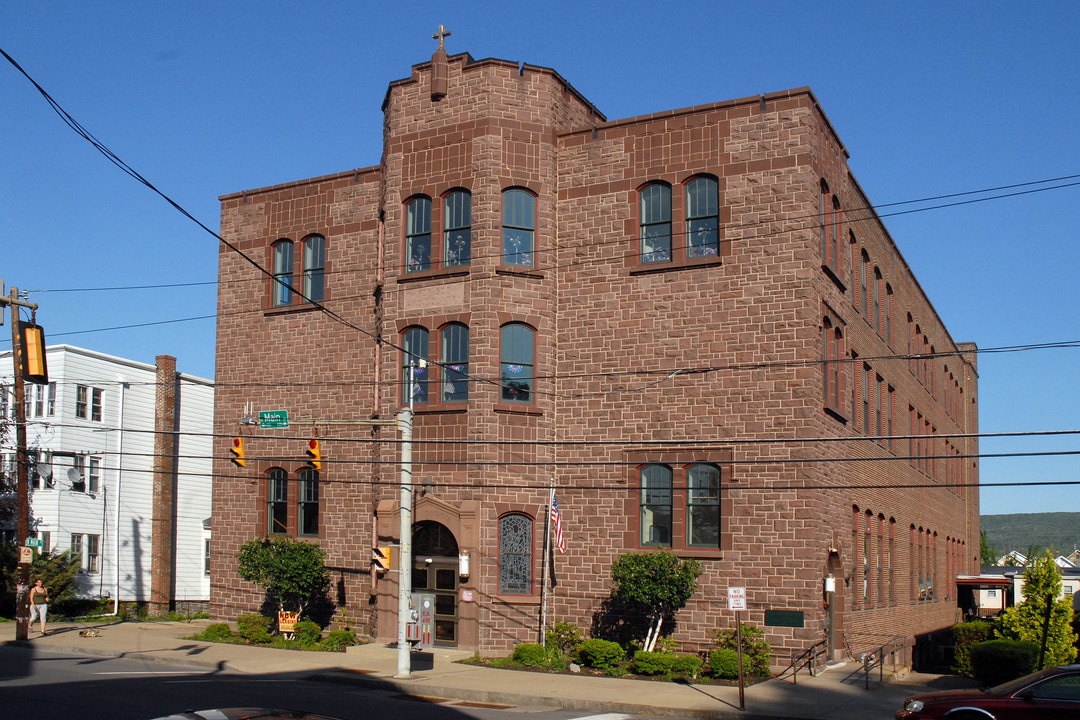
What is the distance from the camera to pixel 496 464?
2652 centimetres

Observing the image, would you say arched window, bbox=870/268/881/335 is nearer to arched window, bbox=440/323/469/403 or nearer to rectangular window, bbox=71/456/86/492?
arched window, bbox=440/323/469/403

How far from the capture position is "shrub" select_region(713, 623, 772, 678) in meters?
23.7

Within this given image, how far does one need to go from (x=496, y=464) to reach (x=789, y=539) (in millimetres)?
6905

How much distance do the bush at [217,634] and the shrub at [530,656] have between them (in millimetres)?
8643

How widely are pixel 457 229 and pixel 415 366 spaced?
357 centimetres

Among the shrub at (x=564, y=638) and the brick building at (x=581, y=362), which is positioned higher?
the brick building at (x=581, y=362)

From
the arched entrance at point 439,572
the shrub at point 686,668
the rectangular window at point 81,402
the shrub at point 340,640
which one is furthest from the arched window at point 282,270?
the shrub at point 686,668

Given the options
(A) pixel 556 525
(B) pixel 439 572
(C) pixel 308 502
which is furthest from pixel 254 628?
(A) pixel 556 525

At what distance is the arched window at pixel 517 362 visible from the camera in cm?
2706

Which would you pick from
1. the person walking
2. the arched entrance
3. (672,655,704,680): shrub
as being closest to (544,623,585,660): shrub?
the arched entrance

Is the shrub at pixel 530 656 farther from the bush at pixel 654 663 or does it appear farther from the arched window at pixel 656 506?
the arched window at pixel 656 506

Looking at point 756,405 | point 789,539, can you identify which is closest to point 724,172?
point 756,405

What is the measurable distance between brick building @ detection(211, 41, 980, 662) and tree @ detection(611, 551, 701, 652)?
584 millimetres

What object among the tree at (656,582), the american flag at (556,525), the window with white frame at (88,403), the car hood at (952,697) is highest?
the window with white frame at (88,403)
